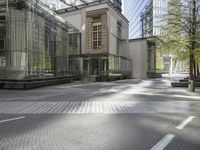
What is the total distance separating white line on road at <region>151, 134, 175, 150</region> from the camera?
5.95 metres

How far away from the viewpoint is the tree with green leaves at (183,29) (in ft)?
68.8

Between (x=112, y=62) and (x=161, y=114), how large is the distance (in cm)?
3116

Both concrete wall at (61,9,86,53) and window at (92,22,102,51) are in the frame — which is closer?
window at (92,22,102,51)

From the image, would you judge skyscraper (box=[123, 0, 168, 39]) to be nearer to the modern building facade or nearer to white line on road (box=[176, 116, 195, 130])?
the modern building facade

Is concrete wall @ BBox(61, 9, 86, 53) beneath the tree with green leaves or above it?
above

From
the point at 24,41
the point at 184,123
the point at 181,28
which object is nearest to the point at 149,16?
the point at 181,28

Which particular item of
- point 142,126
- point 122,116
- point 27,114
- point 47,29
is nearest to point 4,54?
point 47,29

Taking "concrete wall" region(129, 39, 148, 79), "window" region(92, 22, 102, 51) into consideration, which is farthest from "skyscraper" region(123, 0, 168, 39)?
"window" region(92, 22, 102, 51)

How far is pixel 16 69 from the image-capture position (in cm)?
2308

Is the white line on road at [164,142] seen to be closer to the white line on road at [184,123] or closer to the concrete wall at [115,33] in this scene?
the white line on road at [184,123]

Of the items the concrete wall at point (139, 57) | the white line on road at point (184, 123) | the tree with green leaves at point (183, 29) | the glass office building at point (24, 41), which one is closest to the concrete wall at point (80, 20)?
the glass office building at point (24, 41)

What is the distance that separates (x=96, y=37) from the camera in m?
41.7

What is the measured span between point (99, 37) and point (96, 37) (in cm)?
64

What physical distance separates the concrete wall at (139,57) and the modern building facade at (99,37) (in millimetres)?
9787
